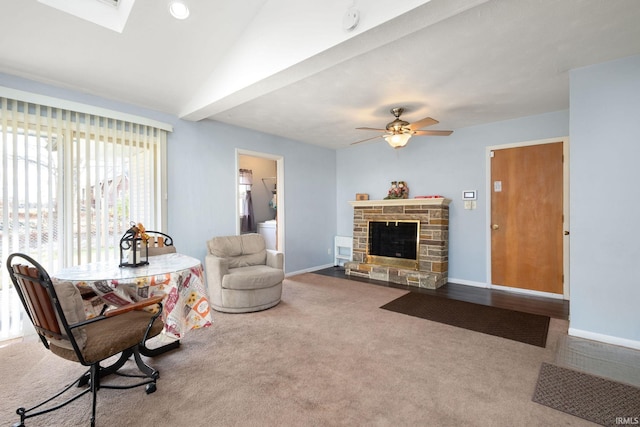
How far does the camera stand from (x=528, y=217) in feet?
13.9

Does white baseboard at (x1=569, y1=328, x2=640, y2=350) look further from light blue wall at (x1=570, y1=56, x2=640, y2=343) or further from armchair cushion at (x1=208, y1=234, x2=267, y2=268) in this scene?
armchair cushion at (x1=208, y1=234, x2=267, y2=268)

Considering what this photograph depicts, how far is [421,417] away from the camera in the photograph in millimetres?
1729

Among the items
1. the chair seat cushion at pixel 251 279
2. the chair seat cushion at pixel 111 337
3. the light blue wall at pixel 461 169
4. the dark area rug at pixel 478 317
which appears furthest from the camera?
the light blue wall at pixel 461 169

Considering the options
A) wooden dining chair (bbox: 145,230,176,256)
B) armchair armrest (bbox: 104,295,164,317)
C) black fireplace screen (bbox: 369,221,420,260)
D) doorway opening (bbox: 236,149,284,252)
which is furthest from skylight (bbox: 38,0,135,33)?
black fireplace screen (bbox: 369,221,420,260)

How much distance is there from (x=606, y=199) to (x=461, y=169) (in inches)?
88.0

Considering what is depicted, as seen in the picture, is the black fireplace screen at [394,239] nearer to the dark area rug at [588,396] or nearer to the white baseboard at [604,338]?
the white baseboard at [604,338]

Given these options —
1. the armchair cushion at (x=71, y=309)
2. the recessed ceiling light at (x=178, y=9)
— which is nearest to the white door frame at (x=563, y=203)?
the recessed ceiling light at (x=178, y=9)

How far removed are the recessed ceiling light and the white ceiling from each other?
2.1 inches

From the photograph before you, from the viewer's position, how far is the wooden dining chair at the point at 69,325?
1.53 metres

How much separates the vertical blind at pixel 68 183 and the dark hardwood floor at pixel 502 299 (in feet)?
12.2

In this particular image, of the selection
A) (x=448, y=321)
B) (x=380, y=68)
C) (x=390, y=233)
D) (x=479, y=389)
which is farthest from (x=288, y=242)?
(x=479, y=389)

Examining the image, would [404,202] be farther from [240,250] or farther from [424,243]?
[240,250]

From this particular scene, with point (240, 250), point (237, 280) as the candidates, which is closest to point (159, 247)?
point (237, 280)

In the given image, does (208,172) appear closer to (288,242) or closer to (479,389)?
(288,242)
